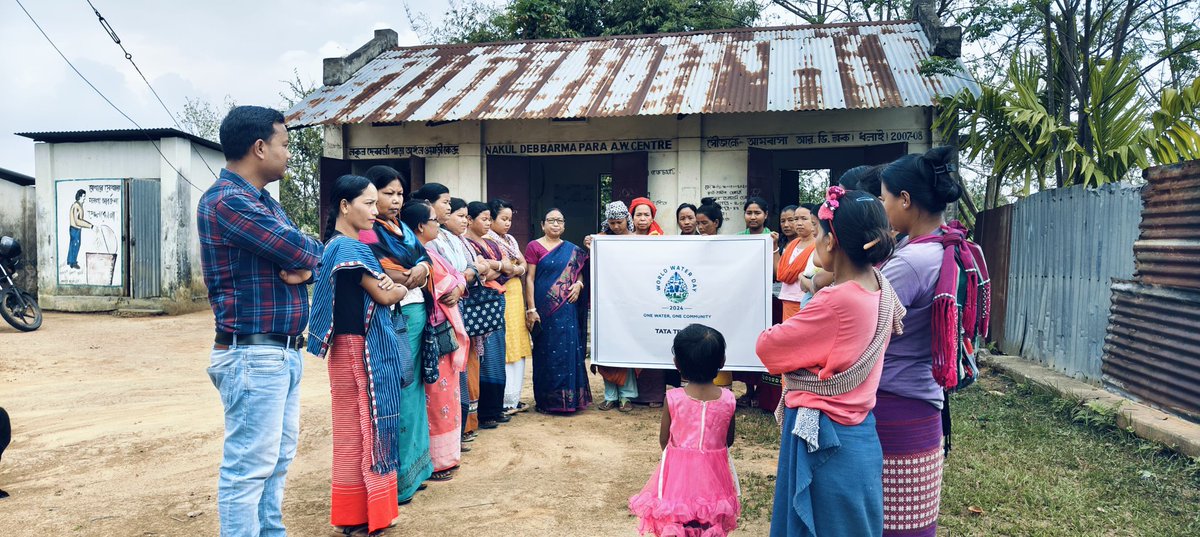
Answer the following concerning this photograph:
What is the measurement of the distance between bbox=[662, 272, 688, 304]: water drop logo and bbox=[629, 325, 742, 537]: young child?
8.27ft

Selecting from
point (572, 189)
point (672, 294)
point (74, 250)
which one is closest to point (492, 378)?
point (672, 294)

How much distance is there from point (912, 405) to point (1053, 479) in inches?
89.1

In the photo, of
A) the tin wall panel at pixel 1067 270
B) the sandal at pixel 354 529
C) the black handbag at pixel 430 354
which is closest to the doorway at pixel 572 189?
the tin wall panel at pixel 1067 270

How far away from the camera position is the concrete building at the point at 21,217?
12.5 meters

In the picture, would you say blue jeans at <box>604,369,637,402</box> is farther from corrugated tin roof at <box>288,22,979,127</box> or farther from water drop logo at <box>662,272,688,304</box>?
corrugated tin roof at <box>288,22,979,127</box>

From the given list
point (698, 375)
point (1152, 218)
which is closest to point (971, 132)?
point (1152, 218)

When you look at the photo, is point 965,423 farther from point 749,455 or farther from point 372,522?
point 372,522

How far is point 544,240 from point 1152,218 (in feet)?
13.6

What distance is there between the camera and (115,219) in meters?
12.0

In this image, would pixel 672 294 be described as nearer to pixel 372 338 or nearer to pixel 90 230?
pixel 372 338

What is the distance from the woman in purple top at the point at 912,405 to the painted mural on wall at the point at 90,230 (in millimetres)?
12835

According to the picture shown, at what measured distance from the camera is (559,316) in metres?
5.79

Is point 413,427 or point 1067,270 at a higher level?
point 1067,270

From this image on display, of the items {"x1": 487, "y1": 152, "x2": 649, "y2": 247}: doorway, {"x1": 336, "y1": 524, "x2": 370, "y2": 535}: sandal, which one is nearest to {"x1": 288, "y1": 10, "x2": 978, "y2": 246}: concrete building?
{"x1": 487, "y1": 152, "x2": 649, "y2": 247}: doorway
